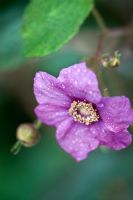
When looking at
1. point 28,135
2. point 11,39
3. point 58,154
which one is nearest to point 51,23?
point 28,135

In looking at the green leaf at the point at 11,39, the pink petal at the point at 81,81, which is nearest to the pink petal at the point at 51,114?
the pink petal at the point at 81,81

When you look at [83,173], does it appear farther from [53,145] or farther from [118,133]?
[118,133]

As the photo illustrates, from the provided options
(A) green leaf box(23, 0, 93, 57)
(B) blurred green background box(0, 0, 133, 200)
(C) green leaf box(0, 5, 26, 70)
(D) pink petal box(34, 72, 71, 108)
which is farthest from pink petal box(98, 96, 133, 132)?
(B) blurred green background box(0, 0, 133, 200)

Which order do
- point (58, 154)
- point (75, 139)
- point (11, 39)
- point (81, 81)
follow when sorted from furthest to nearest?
point (58, 154) → point (11, 39) → point (75, 139) → point (81, 81)

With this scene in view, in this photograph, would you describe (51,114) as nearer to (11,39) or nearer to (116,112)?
(116,112)

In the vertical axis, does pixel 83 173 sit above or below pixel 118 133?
below

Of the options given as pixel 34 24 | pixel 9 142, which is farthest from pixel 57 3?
pixel 9 142

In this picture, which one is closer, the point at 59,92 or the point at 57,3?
the point at 59,92
